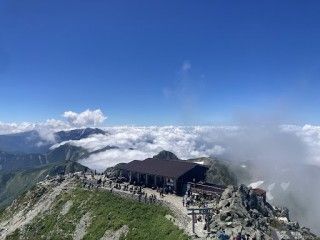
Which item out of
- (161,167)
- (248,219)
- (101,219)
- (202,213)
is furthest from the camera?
(161,167)

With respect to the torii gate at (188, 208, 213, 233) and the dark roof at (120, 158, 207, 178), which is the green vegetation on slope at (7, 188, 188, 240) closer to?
the torii gate at (188, 208, 213, 233)

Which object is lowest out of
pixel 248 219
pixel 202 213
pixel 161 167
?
pixel 248 219

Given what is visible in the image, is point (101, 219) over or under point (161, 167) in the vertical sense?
under

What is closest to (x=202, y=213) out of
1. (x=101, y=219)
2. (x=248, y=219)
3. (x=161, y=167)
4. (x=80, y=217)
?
(x=248, y=219)

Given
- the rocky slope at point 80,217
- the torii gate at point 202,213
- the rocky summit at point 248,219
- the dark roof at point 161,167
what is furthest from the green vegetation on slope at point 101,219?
the dark roof at point 161,167

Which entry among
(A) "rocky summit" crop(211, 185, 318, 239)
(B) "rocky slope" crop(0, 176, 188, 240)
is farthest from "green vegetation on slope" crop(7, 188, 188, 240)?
(A) "rocky summit" crop(211, 185, 318, 239)

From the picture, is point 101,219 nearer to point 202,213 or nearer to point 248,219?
point 202,213

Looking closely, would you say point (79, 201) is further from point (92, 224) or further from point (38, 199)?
point (38, 199)

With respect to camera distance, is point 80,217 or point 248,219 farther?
point 80,217
